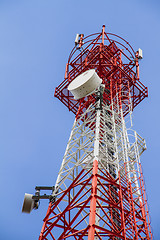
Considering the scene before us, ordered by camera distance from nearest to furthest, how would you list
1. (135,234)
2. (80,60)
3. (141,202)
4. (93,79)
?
1. (135,234)
2. (141,202)
3. (93,79)
4. (80,60)

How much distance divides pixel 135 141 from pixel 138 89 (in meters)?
7.51

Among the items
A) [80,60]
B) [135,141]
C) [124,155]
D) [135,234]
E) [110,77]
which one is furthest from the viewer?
[80,60]

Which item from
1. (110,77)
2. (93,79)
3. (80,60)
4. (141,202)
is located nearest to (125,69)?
(110,77)

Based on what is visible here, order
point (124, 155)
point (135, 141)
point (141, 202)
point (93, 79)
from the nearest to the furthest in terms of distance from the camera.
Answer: point (141, 202)
point (124, 155)
point (135, 141)
point (93, 79)

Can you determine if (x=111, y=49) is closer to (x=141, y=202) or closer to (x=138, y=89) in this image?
(x=138, y=89)

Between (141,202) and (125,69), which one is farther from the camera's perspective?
(125,69)

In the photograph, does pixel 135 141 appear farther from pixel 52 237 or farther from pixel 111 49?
pixel 111 49

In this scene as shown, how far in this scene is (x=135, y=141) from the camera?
658 inches

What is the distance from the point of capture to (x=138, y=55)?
25141mm

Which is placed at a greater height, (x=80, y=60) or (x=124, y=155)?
(x=80, y=60)

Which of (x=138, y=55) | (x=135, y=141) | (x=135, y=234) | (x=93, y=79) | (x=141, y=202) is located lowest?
(x=135, y=234)

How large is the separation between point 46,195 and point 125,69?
1261cm

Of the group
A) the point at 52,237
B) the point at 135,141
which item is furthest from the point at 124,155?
the point at 52,237

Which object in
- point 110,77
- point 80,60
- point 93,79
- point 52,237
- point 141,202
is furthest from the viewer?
point 80,60
